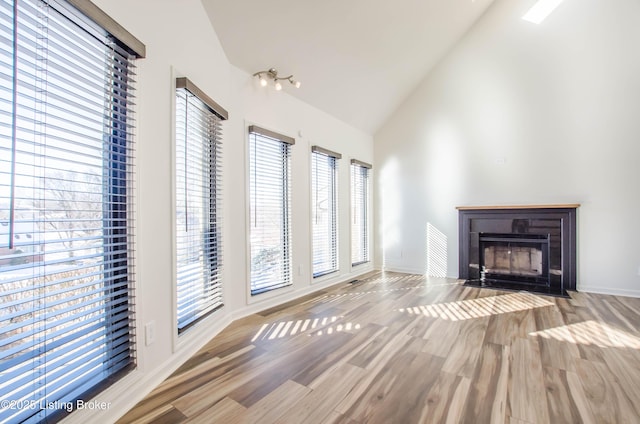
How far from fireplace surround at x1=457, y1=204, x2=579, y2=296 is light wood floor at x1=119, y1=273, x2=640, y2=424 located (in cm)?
85

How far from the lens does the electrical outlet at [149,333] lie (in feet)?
5.82

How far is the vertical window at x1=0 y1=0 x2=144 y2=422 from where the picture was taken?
1129mm

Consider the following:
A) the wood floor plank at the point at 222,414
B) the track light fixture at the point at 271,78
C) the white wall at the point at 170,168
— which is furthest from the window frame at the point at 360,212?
the wood floor plank at the point at 222,414

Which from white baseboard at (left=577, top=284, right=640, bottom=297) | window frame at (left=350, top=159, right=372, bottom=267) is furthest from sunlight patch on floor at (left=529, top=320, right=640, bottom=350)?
window frame at (left=350, top=159, right=372, bottom=267)

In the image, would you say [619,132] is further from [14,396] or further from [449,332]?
[14,396]

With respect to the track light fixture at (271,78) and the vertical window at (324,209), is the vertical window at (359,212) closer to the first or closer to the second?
the vertical window at (324,209)

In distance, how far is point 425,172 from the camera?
16.6 ft

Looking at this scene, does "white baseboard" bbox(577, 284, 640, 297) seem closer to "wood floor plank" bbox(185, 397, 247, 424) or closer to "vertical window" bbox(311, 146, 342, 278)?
"vertical window" bbox(311, 146, 342, 278)

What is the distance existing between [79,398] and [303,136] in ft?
10.9

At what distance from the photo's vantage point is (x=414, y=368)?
2002 millimetres

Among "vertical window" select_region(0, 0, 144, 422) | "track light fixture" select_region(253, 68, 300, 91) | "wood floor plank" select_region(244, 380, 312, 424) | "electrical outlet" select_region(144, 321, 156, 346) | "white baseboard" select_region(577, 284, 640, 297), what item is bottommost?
"wood floor plank" select_region(244, 380, 312, 424)

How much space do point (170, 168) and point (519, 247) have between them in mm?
4806

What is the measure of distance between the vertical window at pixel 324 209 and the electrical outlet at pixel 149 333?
7.96ft

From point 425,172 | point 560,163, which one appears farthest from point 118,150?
point 560,163
